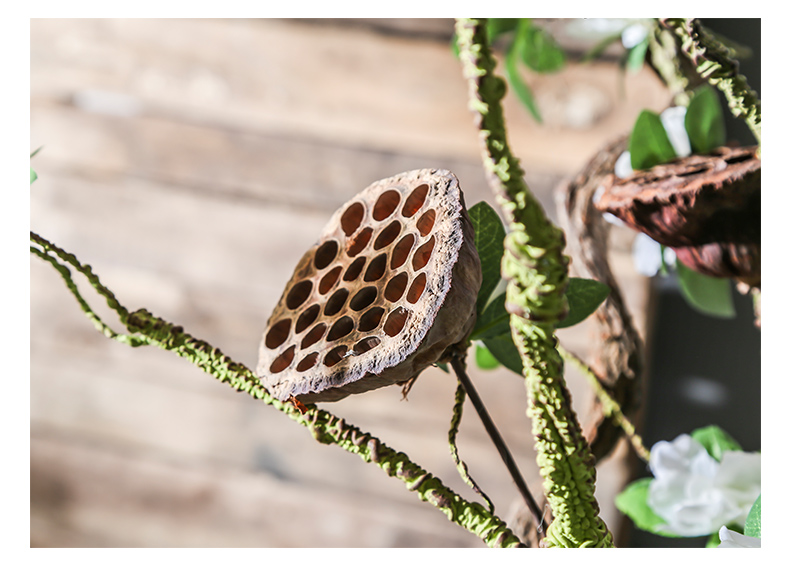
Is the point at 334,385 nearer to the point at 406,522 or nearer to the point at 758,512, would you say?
the point at 758,512

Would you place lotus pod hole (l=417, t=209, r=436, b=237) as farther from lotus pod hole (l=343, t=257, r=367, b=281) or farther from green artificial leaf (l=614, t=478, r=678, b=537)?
green artificial leaf (l=614, t=478, r=678, b=537)

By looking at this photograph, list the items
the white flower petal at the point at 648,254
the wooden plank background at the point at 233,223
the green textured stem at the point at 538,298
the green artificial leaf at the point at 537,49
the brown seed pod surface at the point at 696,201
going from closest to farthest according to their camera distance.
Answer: the green textured stem at the point at 538,298 < the brown seed pod surface at the point at 696,201 < the white flower petal at the point at 648,254 < the green artificial leaf at the point at 537,49 < the wooden plank background at the point at 233,223

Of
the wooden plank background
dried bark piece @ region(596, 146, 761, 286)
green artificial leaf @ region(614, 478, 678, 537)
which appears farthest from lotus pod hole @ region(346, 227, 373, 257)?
the wooden plank background

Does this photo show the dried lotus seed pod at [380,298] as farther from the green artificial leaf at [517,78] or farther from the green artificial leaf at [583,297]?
the green artificial leaf at [517,78]

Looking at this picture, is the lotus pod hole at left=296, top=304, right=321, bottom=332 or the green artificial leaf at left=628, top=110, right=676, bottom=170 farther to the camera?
the green artificial leaf at left=628, top=110, right=676, bottom=170

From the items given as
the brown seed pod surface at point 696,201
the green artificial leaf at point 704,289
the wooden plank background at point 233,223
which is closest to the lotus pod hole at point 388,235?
the brown seed pod surface at point 696,201
